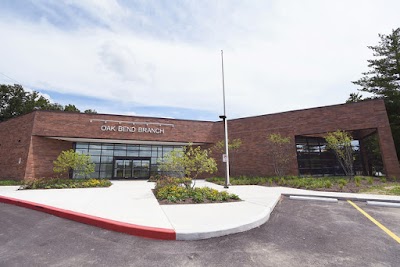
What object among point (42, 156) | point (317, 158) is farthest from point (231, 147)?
point (42, 156)

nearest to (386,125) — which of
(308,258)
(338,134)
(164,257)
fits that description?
(338,134)

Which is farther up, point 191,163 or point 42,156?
point 42,156

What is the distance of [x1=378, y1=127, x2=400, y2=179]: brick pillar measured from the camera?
1527 cm

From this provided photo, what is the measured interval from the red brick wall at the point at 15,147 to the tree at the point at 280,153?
2223 cm

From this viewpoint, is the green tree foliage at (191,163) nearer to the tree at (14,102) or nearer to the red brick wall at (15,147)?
the red brick wall at (15,147)

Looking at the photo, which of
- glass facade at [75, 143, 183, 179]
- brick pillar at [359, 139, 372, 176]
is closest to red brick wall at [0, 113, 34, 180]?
glass facade at [75, 143, 183, 179]

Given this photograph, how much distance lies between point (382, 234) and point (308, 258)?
2828 millimetres

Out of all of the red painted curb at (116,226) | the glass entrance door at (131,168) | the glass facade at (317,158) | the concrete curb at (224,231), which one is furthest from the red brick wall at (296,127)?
the red painted curb at (116,226)

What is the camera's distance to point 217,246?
13.6 feet

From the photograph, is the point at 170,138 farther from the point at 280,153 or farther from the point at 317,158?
the point at 317,158

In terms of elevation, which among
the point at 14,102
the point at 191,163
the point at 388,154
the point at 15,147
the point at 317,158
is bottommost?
the point at 191,163

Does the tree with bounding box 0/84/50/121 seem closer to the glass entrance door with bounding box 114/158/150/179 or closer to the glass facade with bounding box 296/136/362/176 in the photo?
the glass entrance door with bounding box 114/158/150/179

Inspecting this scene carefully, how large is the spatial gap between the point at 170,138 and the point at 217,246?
17.7 metres

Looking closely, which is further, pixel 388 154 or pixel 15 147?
pixel 15 147
